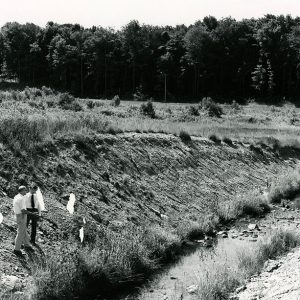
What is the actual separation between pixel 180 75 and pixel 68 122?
66.2 metres

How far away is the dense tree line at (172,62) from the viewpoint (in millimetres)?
88062

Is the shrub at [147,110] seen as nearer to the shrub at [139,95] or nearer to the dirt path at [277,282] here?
A: the shrub at [139,95]

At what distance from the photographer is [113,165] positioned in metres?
24.1

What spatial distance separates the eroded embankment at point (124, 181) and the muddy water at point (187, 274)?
5.65 ft

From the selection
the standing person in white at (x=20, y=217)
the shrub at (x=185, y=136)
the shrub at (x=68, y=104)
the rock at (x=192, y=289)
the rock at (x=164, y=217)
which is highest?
the shrub at (x=68, y=104)

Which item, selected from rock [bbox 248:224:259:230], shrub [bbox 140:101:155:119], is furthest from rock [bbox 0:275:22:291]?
shrub [bbox 140:101:155:119]

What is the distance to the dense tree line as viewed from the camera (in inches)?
3467

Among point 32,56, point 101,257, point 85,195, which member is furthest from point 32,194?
point 32,56

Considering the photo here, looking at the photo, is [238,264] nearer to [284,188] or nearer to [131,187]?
[131,187]

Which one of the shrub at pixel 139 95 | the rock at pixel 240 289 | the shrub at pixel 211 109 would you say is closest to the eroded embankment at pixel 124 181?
the rock at pixel 240 289

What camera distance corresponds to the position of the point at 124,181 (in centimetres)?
2305

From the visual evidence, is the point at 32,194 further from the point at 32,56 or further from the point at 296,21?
the point at 296,21

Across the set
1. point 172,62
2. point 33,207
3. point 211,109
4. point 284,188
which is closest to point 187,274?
point 33,207

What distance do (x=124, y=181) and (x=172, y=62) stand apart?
69.8 meters
